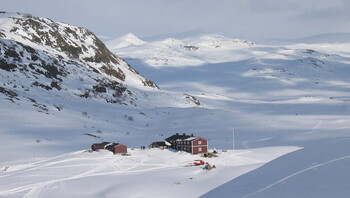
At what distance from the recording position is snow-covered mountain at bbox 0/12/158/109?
246 feet

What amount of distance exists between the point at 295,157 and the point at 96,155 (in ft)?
92.1

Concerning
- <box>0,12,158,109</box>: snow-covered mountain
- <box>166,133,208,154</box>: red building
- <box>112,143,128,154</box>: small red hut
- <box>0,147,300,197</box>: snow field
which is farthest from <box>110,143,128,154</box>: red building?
<box>0,12,158,109</box>: snow-covered mountain

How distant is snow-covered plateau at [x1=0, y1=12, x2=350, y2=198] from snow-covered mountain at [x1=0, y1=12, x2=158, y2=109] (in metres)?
0.42

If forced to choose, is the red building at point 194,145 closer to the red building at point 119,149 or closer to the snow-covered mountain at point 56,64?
the red building at point 119,149

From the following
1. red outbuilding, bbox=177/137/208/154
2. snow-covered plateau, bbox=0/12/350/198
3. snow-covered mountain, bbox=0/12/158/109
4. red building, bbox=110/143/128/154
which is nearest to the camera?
snow-covered plateau, bbox=0/12/350/198

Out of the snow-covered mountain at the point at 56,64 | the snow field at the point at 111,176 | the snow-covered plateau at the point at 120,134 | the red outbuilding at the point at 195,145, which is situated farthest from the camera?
the snow-covered mountain at the point at 56,64

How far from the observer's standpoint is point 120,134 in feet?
185

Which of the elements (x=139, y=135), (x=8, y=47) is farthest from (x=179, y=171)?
(x=8, y=47)

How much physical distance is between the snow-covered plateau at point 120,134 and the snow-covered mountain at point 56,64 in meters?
0.42

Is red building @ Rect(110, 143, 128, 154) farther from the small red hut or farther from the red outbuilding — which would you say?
the red outbuilding

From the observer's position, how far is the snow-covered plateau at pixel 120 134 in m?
15.2

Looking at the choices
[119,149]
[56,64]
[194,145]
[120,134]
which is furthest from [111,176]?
[56,64]

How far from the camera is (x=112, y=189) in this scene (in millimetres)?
24984

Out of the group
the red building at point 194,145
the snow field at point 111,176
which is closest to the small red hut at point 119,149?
the snow field at point 111,176
